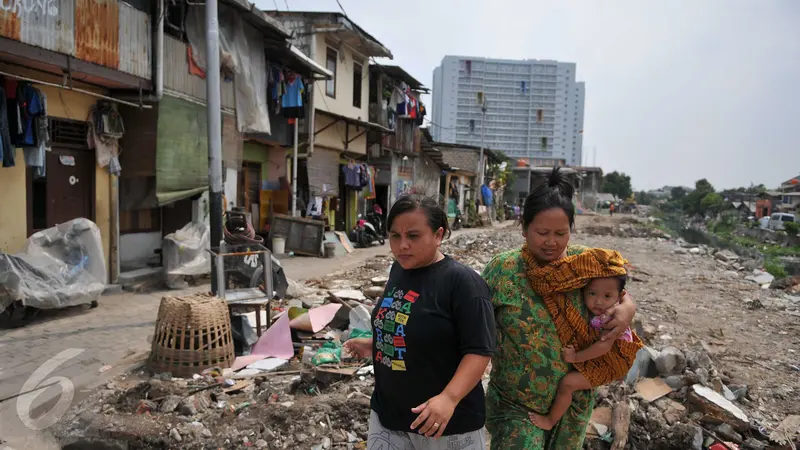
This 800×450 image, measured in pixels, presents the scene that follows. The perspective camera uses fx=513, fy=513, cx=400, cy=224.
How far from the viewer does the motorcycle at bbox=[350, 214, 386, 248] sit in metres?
16.5

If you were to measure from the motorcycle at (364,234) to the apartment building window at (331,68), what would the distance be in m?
4.22

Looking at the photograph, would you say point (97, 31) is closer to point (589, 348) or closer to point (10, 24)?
point (10, 24)

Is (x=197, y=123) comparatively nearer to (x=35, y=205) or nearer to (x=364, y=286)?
(x=35, y=205)

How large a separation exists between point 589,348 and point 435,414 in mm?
654

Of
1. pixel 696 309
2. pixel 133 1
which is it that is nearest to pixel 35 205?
pixel 133 1

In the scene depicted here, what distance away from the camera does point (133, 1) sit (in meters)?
7.64

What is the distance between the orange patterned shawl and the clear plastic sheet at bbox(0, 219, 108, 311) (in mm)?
6327

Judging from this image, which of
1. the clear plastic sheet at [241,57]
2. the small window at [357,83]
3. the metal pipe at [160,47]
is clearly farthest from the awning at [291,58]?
the small window at [357,83]

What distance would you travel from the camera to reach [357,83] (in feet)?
59.0

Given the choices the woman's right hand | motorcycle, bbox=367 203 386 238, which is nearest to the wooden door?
the woman's right hand

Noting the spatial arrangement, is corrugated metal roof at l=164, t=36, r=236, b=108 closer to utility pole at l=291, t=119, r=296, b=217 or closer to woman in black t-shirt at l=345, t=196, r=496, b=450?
utility pole at l=291, t=119, r=296, b=217

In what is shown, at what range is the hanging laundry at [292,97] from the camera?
11.8 meters

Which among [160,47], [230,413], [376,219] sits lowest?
[230,413]

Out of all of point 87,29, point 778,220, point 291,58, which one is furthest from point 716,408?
point 778,220
